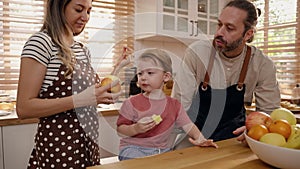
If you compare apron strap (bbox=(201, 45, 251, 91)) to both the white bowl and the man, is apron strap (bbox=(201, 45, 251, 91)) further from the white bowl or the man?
the white bowl

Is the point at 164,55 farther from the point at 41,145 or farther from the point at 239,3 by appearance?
the point at 239,3

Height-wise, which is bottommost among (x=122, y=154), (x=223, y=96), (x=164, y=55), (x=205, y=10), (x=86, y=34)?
(x=122, y=154)

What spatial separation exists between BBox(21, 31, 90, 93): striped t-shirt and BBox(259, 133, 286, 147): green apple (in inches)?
25.2

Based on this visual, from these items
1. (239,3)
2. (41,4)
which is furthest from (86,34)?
(239,3)

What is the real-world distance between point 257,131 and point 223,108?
1.95 feet

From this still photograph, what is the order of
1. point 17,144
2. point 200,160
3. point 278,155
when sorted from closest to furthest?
1. point 278,155
2. point 200,160
3. point 17,144

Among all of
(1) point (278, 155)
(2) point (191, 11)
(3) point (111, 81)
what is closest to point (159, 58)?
(3) point (111, 81)

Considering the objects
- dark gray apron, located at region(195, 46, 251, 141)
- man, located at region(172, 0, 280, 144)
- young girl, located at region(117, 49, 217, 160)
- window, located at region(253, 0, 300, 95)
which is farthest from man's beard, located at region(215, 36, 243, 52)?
window, located at region(253, 0, 300, 95)

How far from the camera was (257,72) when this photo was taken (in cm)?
132

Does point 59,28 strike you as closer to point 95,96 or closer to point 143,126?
point 95,96

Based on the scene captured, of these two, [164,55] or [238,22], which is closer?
[164,55]

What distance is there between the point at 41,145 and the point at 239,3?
1.14 metres

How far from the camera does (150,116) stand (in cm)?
88

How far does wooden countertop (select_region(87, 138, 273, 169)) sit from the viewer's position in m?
0.68
